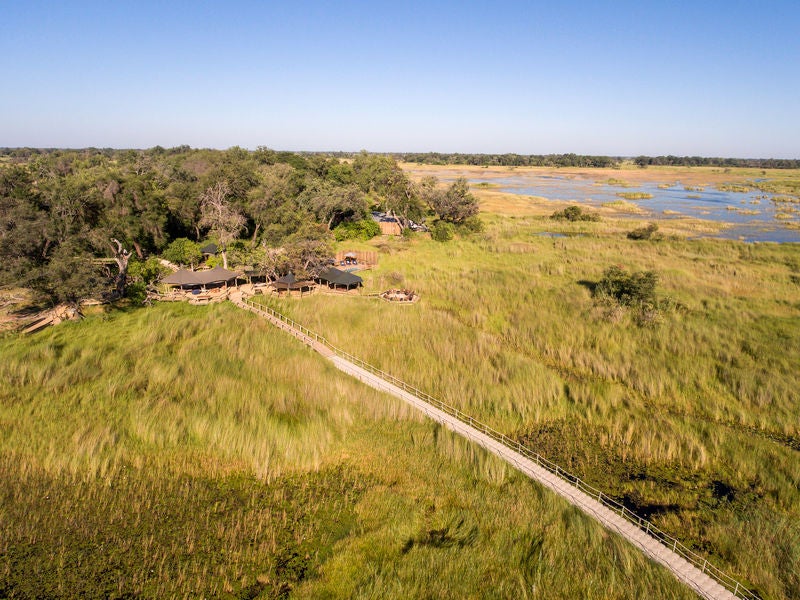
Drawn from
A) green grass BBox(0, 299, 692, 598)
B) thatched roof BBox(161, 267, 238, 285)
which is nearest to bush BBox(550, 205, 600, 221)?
thatched roof BBox(161, 267, 238, 285)

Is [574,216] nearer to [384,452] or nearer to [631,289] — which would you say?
[631,289]

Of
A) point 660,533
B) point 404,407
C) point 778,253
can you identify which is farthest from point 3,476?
point 778,253

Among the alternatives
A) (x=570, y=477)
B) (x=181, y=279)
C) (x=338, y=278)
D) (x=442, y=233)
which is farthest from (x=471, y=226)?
(x=570, y=477)

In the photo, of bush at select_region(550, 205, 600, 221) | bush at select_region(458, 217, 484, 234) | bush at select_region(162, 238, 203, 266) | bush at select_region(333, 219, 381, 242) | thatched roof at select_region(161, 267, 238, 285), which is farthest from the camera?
bush at select_region(550, 205, 600, 221)

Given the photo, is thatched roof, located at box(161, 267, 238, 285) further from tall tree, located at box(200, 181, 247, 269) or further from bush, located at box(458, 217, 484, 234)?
bush, located at box(458, 217, 484, 234)

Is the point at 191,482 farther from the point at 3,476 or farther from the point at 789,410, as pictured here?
the point at 789,410

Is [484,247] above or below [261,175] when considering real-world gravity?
below
